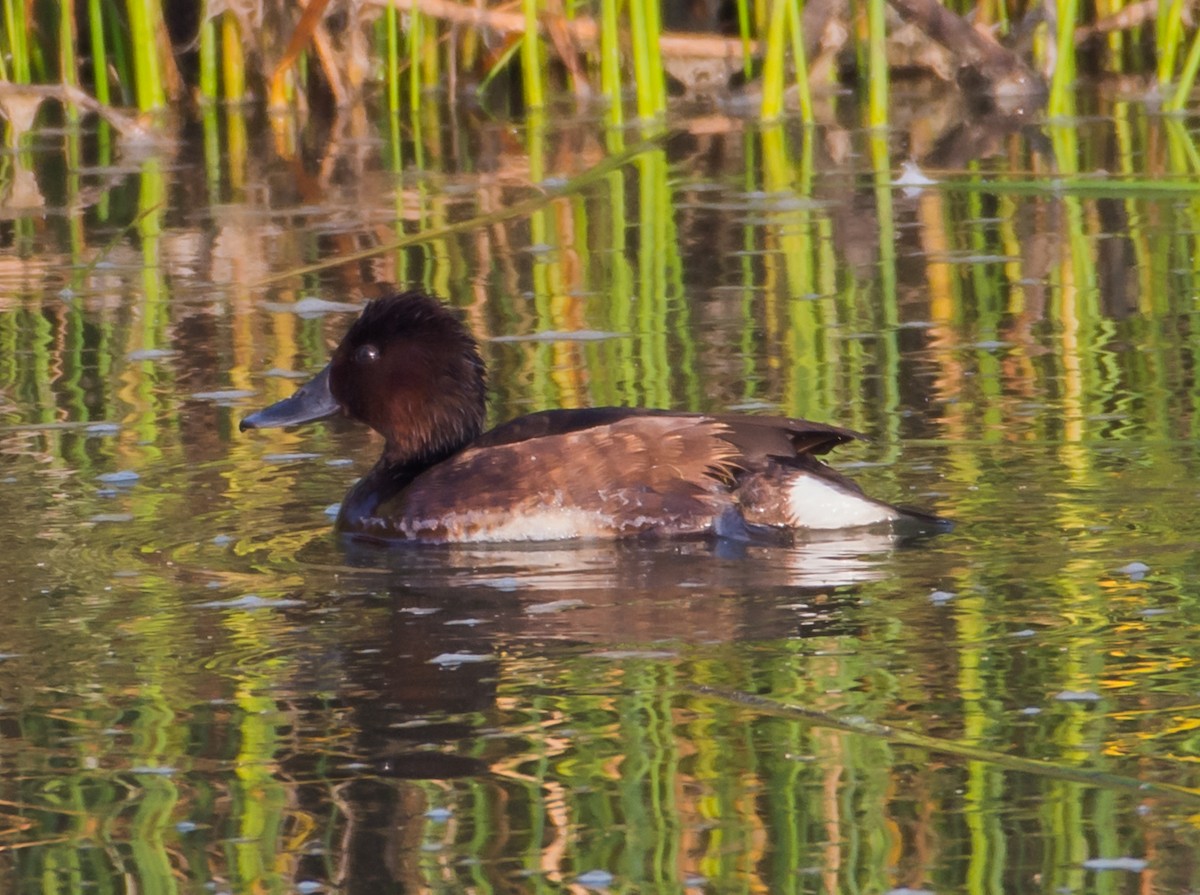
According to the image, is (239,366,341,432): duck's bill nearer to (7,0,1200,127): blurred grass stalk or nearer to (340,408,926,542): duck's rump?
(340,408,926,542): duck's rump

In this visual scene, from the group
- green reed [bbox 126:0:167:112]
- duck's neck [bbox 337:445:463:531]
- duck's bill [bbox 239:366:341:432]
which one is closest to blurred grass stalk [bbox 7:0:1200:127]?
green reed [bbox 126:0:167:112]

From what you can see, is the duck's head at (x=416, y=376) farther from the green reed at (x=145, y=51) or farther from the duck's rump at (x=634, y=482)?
the green reed at (x=145, y=51)

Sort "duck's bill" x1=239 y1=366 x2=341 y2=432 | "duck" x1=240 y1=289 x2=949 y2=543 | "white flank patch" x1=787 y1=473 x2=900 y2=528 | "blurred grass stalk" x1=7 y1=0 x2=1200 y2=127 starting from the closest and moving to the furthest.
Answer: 1. "white flank patch" x1=787 y1=473 x2=900 y2=528
2. "duck" x1=240 y1=289 x2=949 y2=543
3. "duck's bill" x1=239 y1=366 x2=341 y2=432
4. "blurred grass stalk" x1=7 y1=0 x2=1200 y2=127

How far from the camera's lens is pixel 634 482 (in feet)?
19.3

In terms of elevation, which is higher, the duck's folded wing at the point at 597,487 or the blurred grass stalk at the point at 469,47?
the blurred grass stalk at the point at 469,47

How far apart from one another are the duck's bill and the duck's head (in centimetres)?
11

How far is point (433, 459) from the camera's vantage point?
6465mm

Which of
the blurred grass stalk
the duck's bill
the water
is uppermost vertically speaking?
the blurred grass stalk

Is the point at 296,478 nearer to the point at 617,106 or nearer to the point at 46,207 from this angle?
the point at 46,207

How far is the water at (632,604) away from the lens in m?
3.76

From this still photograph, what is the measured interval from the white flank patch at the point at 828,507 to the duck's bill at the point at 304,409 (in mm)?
1487

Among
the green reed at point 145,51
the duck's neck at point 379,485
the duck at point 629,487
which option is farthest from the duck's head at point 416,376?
the green reed at point 145,51

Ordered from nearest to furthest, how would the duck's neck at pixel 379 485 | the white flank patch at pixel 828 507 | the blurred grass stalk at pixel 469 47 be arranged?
1. the white flank patch at pixel 828 507
2. the duck's neck at pixel 379 485
3. the blurred grass stalk at pixel 469 47

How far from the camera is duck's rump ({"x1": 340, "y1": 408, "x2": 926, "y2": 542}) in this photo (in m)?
5.82
